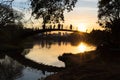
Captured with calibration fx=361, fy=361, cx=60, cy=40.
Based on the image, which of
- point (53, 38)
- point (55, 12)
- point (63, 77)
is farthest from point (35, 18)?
point (53, 38)

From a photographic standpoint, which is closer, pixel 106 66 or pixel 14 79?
pixel 106 66

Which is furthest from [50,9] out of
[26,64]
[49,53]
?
[49,53]

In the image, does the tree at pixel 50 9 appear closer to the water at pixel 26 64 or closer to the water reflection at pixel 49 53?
the water at pixel 26 64

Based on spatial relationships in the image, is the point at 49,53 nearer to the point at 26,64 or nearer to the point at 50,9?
the point at 26,64

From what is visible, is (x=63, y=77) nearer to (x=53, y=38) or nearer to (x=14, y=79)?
(x=14, y=79)

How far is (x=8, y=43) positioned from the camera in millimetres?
87750

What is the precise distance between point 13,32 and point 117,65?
69902mm

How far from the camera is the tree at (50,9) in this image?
20.1 meters

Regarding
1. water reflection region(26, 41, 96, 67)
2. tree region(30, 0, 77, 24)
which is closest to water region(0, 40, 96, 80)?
water reflection region(26, 41, 96, 67)

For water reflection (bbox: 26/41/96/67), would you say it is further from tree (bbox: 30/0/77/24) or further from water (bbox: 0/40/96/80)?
tree (bbox: 30/0/77/24)

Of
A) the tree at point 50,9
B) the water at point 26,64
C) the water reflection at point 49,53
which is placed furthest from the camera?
the water reflection at point 49,53

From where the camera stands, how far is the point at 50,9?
20.7 metres

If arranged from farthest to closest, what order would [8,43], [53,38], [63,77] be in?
[53,38] < [8,43] < [63,77]

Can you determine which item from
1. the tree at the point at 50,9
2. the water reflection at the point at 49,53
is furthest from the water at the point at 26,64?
the tree at the point at 50,9
